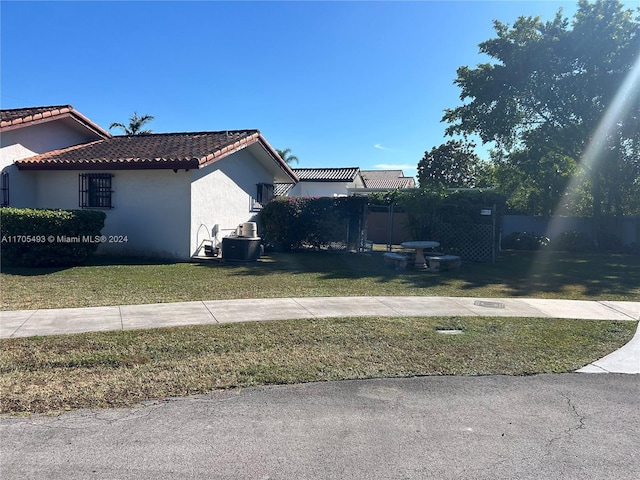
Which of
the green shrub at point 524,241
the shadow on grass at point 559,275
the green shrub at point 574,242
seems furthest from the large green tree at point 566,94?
the shadow on grass at point 559,275

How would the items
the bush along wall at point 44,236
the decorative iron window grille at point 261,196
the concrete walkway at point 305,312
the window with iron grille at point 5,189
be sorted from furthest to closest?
the decorative iron window grille at point 261,196
the window with iron grille at point 5,189
the bush along wall at point 44,236
the concrete walkway at point 305,312

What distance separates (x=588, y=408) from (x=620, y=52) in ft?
63.0

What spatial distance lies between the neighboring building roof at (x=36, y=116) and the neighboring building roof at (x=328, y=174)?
18306 millimetres

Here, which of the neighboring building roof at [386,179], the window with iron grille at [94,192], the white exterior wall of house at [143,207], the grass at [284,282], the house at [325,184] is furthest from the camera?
the neighboring building roof at [386,179]

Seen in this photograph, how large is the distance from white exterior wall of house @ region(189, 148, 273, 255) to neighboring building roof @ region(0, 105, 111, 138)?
518cm

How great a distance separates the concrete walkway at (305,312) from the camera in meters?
5.98

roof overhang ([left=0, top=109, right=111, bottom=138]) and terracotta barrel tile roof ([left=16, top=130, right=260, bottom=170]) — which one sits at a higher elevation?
roof overhang ([left=0, top=109, right=111, bottom=138])

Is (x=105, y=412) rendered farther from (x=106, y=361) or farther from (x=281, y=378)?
(x=281, y=378)

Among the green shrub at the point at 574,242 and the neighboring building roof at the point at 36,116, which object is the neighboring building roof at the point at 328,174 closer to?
the green shrub at the point at 574,242

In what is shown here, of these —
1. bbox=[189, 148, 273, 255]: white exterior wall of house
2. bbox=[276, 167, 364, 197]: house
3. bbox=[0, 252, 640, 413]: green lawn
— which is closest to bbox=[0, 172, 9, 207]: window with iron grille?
bbox=[0, 252, 640, 413]: green lawn

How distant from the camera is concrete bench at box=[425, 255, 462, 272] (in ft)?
42.3

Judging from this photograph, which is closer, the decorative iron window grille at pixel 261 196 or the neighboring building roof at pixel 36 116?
the neighboring building roof at pixel 36 116

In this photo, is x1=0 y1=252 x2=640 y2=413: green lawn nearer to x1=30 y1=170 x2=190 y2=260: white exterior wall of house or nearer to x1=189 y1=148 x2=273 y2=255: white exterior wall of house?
x1=30 y1=170 x2=190 y2=260: white exterior wall of house

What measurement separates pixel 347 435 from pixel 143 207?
1183 centimetres
